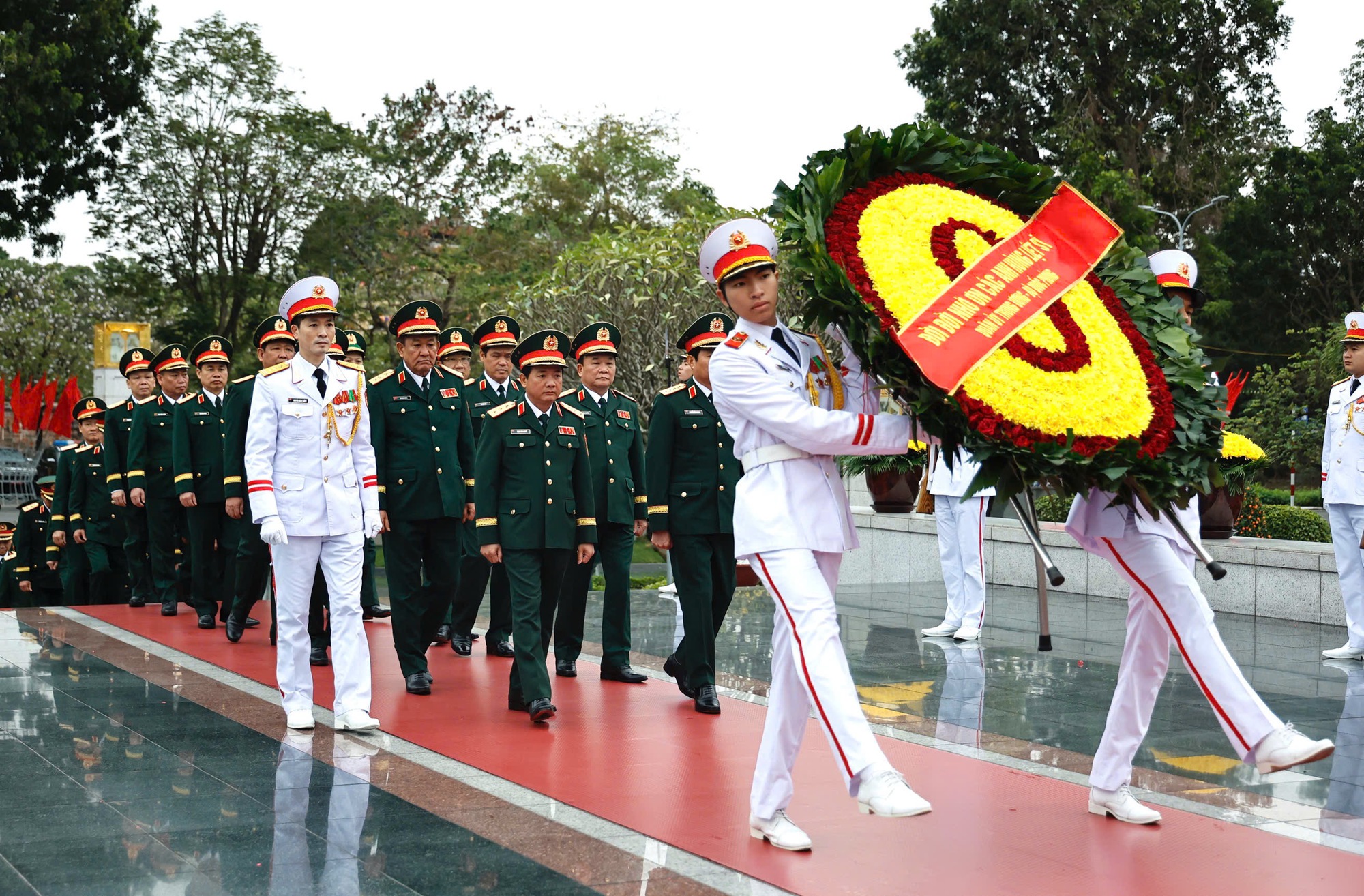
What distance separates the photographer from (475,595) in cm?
923

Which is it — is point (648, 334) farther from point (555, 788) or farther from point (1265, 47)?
point (1265, 47)

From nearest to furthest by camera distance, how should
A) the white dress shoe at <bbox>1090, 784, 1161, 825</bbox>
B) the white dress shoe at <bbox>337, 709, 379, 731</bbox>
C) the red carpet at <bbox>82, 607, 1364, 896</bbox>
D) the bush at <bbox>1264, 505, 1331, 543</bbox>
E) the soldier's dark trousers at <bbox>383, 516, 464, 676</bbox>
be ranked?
1. the red carpet at <bbox>82, 607, 1364, 896</bbox>
2. the white dress shoe at <bbox>1090, 784, 1161, 825</bbox>
3. the white dress shoe at <bbox>337, 709, 379, 731</bbox>
4. the soldier's dark trousers at <bbox>383, 516, 464, 676</bbox>
5. the bush at <bbox>1264, 505, 1331, 543</bbox>

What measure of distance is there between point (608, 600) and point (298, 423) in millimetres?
2178

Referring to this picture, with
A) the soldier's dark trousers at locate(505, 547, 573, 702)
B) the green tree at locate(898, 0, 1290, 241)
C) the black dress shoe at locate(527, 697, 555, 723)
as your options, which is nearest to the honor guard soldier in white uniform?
the black dress shoe at locate(527, 697, 555, 723)

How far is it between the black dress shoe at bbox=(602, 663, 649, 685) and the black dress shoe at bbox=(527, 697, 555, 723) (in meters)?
1.41

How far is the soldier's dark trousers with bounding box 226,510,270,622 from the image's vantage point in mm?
9305

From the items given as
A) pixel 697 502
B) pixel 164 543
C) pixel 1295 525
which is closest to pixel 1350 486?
pixel 1295 525

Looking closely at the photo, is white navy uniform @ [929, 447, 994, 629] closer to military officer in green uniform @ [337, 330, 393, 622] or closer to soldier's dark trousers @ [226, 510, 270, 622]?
military officer in green uniform @ [337, 330, 393, 622]

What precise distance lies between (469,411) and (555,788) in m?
4.20

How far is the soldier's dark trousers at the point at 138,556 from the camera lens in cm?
1211

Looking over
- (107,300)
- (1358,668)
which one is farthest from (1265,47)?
(107,300)

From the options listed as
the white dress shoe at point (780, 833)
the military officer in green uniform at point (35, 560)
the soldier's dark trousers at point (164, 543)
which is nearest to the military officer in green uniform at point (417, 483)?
the white dress shoe at point (780, 833)

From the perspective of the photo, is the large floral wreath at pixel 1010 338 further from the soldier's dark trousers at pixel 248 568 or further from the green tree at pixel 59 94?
the green tree at pixel 59 94

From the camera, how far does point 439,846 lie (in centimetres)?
462
